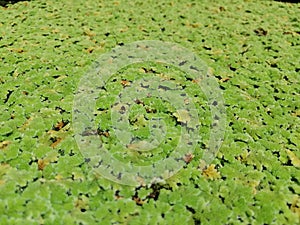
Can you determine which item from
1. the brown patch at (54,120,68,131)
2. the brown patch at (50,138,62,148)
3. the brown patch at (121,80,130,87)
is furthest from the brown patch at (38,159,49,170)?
the brown patch at (121,80,130,87)

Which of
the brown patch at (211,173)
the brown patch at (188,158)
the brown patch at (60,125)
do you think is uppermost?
the brown patch at (60,125)

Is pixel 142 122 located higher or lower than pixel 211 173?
higher

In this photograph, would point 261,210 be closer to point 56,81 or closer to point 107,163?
point 107,163

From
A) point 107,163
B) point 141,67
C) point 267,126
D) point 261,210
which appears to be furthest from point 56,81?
point 261,210

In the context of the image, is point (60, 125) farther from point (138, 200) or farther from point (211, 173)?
point (211, 173)

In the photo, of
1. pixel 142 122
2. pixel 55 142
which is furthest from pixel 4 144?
pixel 142 122

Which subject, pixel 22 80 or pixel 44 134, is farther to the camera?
pixel 22 80

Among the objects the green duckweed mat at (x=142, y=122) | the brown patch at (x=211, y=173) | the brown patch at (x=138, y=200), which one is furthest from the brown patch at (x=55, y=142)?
the brown patch at (x=211, y=173)

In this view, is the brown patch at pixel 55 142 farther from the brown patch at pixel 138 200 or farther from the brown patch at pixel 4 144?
the brown patch at pixel 138 200
